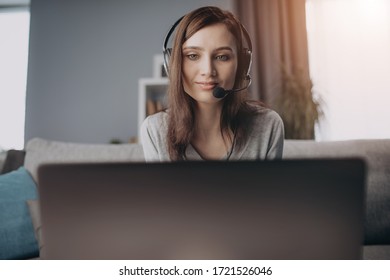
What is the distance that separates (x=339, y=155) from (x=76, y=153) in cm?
74

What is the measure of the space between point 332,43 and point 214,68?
706mm

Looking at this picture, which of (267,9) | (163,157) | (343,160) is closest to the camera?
(343,160)

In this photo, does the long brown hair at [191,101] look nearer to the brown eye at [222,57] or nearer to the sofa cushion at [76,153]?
the brown eye at [222,57]

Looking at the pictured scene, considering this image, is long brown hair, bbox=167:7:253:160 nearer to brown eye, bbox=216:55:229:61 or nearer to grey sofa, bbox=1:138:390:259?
brown eye, bbox=216:55:229:61

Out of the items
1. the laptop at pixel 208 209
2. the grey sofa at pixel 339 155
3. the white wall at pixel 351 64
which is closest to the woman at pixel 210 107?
the grey sofa at pixel 339 155

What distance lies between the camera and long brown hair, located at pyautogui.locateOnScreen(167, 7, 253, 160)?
0.72 meters

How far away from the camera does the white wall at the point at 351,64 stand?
1.05m

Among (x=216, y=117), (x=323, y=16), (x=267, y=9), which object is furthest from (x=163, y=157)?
(x=323, y=16)

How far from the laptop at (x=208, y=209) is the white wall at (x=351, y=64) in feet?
2.34

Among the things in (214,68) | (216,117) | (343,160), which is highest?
(214,68)

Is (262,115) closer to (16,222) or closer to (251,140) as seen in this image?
(251,140)

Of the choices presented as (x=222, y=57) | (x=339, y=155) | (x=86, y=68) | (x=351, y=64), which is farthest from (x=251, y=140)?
(x=86, y=68)

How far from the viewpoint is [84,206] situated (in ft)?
1.32

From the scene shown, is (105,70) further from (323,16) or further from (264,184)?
(264,184)
